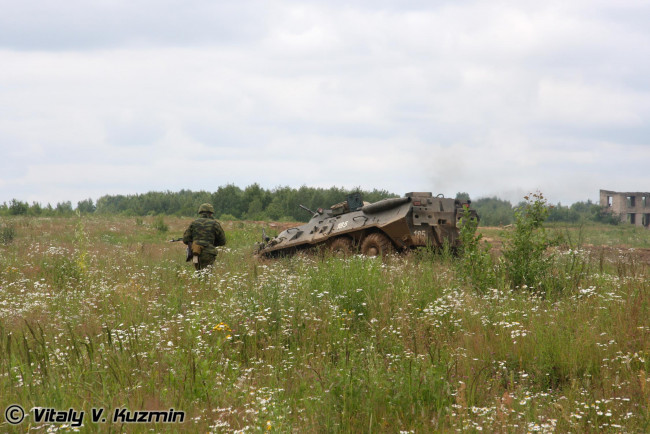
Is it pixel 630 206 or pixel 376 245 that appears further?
pixel 630 206

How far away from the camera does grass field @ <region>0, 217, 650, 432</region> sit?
416 cm

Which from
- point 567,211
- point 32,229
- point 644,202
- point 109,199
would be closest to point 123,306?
point 32,229

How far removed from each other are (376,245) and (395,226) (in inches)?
31.9

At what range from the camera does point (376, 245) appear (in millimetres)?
14844

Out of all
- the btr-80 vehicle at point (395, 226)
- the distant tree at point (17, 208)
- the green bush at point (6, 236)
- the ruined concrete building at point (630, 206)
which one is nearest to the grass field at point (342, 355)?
the btr-80 vehicle at point (395, 226)

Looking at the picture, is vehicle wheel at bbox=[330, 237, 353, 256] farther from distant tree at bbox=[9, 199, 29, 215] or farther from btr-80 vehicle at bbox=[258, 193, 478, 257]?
distant tree at bbox=[9, 199, 29, 215]

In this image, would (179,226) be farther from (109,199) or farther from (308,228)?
(109,199)

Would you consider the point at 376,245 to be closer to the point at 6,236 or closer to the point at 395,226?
the point at 395,226

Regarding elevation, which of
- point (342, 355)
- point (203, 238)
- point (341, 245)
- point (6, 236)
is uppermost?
point (203, 238)

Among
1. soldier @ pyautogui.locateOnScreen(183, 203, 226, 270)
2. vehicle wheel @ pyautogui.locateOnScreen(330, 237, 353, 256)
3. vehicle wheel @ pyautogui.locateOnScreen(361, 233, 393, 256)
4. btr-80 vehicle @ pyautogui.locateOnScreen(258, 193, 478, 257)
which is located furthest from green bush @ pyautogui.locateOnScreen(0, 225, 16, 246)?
vehicle wheel @ pyautogui.locateOnScreen(361, 233, 393, 256)

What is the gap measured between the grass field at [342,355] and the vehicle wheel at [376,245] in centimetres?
466

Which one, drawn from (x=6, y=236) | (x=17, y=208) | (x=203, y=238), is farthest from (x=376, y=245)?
(x=17, y=208)

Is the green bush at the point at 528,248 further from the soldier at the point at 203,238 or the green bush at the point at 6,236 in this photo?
the green bush at the point at 6,236

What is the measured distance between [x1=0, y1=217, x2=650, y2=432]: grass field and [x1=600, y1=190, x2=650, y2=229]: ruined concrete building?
53.7 metres
